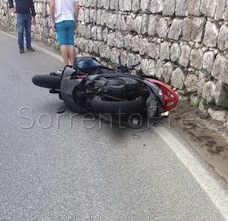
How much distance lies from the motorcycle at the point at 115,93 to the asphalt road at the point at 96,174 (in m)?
0.22

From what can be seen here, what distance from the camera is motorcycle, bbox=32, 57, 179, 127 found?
4559 millimetres

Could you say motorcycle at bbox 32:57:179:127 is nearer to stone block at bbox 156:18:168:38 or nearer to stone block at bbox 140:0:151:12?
stone block at bbox 156:18:168:38

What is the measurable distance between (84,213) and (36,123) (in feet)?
7.35

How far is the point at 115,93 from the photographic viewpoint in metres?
4.54

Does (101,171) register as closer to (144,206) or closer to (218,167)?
(144,206)

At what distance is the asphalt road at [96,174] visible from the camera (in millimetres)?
3111

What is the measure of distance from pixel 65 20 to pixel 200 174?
4.68 m

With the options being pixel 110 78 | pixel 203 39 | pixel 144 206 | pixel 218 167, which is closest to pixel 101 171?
pixel 144 206

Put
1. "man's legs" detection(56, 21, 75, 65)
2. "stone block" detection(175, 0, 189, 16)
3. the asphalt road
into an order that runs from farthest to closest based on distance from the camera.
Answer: "man's legs" detection(56, 21, 75, 65) → "stone block" detection(175, 0, 189, 16) → the asphalt road

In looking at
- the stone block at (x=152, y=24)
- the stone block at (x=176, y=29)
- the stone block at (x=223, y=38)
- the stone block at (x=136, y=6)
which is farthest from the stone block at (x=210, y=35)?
the stone block at (x=136, y=6)

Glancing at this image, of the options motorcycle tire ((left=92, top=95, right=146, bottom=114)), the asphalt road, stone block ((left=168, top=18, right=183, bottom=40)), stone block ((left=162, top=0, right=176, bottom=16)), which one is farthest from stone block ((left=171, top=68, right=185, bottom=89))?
motorcycle tire ((left=92, top=95, right=146, bottom=114))

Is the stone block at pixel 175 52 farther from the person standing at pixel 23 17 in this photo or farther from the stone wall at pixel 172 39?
the person standing at pixel 23 17

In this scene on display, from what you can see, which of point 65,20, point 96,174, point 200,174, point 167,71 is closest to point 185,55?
point 167,71

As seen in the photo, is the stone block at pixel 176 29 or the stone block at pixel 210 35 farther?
the stone block at pixel 176 29
